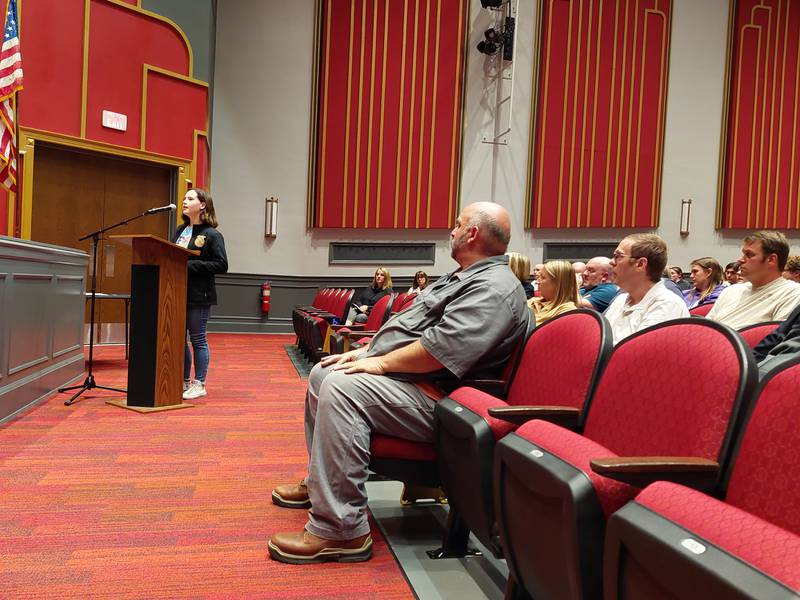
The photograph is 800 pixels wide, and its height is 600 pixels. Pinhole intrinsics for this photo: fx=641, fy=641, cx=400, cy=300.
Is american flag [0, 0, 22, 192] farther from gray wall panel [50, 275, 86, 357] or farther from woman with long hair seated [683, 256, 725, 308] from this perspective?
woman with long hair seated [683, 256, 725, 308]

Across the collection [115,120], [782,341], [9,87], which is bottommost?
[782,341]


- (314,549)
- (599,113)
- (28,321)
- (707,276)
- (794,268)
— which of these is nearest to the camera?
(314,549)

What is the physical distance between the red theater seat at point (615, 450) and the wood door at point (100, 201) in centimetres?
535

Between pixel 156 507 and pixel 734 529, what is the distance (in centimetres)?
171

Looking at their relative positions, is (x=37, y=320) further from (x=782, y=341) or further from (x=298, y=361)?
(x=782, y=341)

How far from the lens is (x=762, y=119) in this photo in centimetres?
911

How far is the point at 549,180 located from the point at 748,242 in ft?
21.1

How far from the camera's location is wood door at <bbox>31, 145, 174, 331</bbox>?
219 inches

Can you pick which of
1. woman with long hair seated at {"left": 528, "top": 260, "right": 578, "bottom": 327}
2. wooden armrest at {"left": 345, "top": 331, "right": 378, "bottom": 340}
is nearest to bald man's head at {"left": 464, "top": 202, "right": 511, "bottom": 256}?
woman with long hair seated at {"left": 528, "top": 260, "right": 578, "bottom": 327}

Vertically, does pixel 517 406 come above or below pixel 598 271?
below

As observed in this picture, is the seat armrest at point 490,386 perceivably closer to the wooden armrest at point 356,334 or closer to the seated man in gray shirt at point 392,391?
the seated man in gray shirt at point 392,391

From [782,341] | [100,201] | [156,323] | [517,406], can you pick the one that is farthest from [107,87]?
[782,341]

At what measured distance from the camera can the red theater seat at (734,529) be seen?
0.66m

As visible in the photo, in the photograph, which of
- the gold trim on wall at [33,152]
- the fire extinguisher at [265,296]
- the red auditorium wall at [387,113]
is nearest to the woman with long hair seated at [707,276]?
the red auditorium wall at [387,113]
